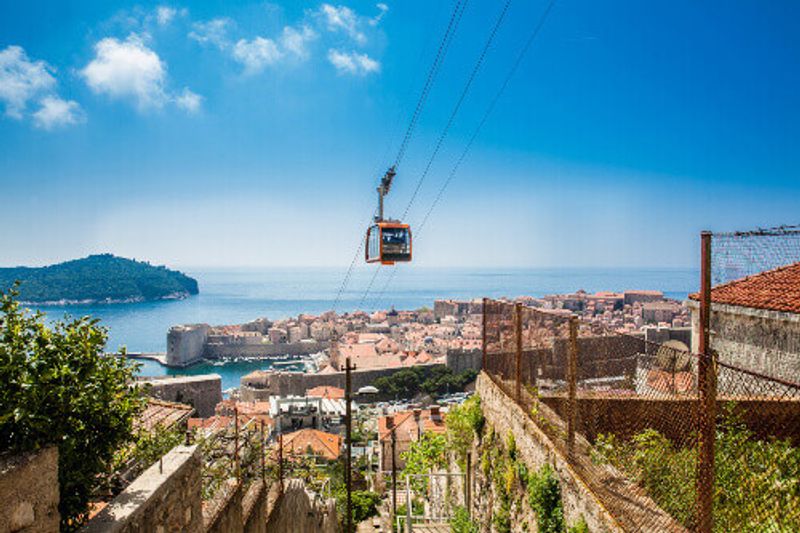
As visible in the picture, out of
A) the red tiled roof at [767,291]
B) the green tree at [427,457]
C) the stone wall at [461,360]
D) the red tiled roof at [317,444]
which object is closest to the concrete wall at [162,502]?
the green tree at [427,457]

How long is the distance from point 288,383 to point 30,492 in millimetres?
48417

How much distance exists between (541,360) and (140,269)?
18227 centimetres

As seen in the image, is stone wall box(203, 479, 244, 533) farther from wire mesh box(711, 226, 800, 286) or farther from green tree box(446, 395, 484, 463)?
wire mesh box(711, 226, 800, 286)

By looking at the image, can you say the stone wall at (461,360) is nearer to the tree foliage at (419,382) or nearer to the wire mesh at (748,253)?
the tree foliage at (419,382)

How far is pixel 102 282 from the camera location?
445 feet

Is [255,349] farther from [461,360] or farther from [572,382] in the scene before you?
[572,382]

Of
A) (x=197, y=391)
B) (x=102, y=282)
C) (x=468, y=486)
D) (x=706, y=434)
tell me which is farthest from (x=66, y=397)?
(x=102, y=282)

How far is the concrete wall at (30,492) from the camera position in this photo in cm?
161

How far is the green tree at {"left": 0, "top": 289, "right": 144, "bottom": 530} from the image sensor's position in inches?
69.2

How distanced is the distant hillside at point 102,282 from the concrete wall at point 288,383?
59722 mm

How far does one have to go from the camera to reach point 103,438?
7.26 ft

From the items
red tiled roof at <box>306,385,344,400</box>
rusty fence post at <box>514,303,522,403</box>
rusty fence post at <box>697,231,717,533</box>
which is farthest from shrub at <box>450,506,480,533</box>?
red tiled roof at <box>306,385,344,400</box>

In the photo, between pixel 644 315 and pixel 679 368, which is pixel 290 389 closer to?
pixel 679 368

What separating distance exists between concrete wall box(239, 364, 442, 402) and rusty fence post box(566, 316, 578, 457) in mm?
44495
